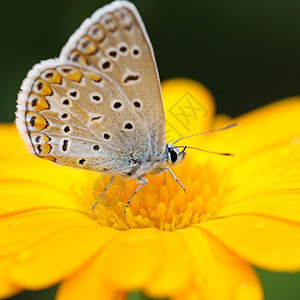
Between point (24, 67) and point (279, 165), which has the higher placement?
point (24, 67)

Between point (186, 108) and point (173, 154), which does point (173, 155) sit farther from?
point (186, 108)

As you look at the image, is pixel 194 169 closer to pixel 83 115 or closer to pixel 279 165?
pixel 279 165

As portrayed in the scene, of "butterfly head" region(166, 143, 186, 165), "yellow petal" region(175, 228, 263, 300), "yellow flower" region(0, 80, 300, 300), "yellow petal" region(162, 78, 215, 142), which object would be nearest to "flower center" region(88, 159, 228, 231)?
"yellow flower" region(0, 80, 300, 300)

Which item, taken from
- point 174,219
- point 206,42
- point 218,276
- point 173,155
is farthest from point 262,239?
point 206,42

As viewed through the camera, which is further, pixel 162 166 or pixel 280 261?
pixel 162 166

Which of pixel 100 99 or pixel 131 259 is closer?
pixel 131 259

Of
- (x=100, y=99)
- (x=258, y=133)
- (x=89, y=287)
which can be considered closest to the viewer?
(x=89, y=287)

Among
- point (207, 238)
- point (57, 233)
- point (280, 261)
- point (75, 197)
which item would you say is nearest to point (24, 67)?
point (75, 197)
